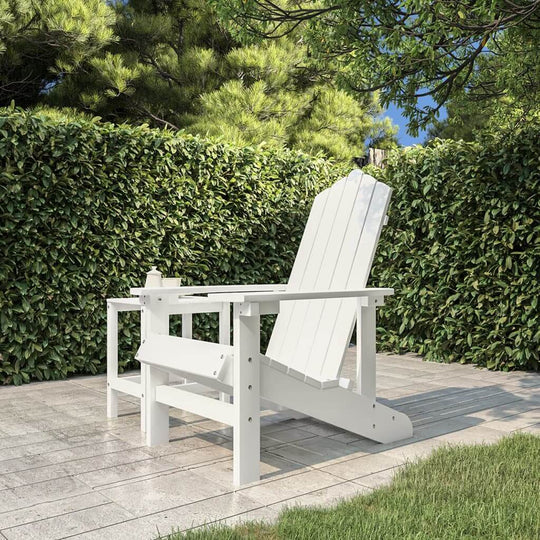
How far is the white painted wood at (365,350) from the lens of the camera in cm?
319

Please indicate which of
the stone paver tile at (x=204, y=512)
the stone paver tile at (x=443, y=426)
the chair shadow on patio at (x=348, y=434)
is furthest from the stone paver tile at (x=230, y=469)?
the stone paver tile at (x=443, y=426)

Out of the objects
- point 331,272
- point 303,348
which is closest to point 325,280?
point 331,272

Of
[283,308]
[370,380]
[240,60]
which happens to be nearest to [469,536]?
[370,380]

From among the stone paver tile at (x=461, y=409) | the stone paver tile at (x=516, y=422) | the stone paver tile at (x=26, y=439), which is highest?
the stone paver tile at (x=516, y=422)

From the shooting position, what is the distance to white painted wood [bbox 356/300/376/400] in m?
3.19

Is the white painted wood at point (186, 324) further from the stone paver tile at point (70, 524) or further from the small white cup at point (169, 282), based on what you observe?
the stone paver tile at point (70, 524)

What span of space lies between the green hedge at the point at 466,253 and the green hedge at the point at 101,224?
128 cm

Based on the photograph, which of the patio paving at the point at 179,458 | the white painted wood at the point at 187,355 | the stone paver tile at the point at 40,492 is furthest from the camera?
the white painted wood at the point at 187,355

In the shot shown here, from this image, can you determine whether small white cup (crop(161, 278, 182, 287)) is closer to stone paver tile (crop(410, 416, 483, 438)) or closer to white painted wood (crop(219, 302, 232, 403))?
white painted wood (crop(219, 302, 232, 403))

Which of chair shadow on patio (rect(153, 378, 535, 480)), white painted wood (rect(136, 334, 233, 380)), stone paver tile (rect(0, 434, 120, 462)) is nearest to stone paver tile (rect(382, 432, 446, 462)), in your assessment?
chair shadow on patio (rect(153, 378, 535, 480))

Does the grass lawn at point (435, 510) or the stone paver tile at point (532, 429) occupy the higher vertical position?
the grass lawn at point (435, 510)

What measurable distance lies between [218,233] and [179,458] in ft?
10.2

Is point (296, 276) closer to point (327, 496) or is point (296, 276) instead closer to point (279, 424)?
point (279, 424)

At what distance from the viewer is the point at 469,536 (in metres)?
2.01
